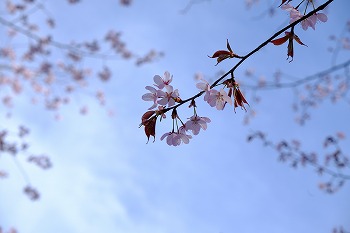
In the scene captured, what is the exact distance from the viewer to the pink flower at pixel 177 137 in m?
1.73

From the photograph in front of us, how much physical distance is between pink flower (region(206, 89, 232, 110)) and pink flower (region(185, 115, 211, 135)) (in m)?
0.11

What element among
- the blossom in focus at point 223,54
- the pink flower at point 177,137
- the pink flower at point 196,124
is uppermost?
the blossom in focus at point 223,54

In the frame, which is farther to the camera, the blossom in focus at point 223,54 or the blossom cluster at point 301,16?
the blossom cluster at point 301,16

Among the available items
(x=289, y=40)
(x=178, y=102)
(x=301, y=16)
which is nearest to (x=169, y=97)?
(x=178, y=102)

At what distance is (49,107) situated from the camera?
15250mm

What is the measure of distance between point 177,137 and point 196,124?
0.13 meters

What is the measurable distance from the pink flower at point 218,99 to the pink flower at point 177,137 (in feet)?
0.75

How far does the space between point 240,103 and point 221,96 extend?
0.11 m

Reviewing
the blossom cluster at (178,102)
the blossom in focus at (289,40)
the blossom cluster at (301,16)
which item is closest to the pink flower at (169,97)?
the blossom cluster at (178,102)

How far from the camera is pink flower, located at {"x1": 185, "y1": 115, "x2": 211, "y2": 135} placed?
66.9 inches

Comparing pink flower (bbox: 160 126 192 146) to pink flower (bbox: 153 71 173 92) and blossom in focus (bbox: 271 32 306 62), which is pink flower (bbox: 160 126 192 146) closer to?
pink flower (bbox: 153 71 173 92)

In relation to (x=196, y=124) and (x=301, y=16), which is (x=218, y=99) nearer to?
(x=196, y=124)

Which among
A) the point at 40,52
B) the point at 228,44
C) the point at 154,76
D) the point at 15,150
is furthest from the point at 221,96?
the point at 40,52

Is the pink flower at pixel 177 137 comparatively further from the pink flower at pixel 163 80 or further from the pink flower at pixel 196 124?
the pink flower at pixel 163 80
